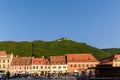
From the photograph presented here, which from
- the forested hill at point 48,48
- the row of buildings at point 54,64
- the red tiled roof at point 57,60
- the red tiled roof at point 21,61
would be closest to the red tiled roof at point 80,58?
the row of buildings at point 54,64

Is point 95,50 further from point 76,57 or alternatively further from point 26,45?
point 76,57

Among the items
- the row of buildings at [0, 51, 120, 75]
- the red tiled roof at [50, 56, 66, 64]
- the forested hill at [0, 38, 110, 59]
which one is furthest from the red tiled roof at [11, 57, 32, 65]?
the forested hill at [0, 38, 110, 59]

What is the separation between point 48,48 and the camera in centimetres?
17950

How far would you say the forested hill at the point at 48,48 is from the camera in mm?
170625

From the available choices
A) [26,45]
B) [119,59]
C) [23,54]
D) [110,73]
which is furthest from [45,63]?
[110,73]

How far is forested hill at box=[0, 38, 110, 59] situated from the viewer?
171 meters

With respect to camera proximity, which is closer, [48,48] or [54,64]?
[54,64]

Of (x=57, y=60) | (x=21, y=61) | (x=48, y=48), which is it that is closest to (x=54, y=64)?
(x=57, y=60)

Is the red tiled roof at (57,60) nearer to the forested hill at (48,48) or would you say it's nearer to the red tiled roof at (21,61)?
the red tiled roof at (21,61)

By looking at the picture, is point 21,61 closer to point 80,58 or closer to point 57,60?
point 57,60

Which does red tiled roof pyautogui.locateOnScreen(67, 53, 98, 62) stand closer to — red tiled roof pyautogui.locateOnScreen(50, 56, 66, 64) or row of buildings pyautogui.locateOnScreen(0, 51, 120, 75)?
row of buildings pyautogui.locateOnScreen(0, 51, 120, 75)

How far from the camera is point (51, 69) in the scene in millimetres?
127438

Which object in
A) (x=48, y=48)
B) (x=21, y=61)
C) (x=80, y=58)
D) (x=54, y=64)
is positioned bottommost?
(x=54, y=64)

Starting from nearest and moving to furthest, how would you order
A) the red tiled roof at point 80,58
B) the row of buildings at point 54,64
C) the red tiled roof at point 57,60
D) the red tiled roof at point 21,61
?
1. the row of buildings at point 54,64
2. the red tiled roof at point 80,58
3. the red tiled roof at point 57,60
4. the red tiled roof at point 21,61
